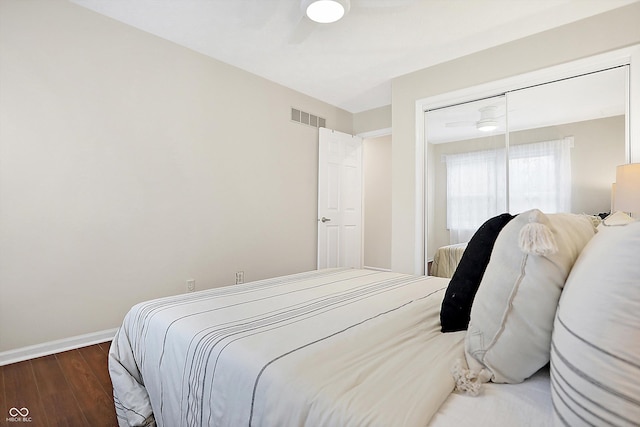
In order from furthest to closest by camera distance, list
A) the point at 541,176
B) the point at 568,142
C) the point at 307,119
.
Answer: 1. the point at 307,119
2. the point at 541,176
3. the point at 568,142

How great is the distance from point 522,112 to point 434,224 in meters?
1.35

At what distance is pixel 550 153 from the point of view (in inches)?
109

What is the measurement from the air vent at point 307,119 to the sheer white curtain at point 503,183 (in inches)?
73.8

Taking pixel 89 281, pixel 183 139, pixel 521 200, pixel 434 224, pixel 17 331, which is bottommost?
pixel 17 331

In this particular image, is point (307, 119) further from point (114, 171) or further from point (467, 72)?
point (114, 171)

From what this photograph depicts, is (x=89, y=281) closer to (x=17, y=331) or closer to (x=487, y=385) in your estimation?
(x=17, y=331)

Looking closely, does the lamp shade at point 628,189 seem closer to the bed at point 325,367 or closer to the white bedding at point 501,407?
the bed at point 325,367

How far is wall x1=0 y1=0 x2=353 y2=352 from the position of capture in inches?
88.4

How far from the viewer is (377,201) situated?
19.3ft

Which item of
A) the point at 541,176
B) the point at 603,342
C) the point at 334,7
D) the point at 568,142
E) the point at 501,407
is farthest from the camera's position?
the point at 541,176

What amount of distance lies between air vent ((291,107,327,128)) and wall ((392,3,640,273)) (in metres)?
1.14

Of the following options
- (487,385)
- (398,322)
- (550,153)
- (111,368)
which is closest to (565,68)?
(550,153)

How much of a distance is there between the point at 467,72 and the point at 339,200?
2263 mm

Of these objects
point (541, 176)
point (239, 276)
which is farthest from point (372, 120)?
point (239, 276)
